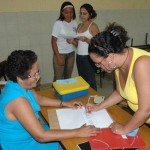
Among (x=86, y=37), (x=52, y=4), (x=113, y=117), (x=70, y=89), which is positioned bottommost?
(x=113, y=117)

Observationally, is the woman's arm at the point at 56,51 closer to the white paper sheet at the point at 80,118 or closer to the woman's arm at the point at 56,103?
the woman's arm at the point at 56,103

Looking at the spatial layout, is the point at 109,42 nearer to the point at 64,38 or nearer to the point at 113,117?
the point at 113,117

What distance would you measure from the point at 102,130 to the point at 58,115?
37 cm

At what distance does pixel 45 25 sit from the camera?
3.88m

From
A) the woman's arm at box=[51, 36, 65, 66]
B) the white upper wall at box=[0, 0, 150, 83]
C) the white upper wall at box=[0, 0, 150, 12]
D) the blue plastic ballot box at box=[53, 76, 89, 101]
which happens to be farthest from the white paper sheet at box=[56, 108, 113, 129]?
the white upper wall at box=[0, 0, 150, 12]

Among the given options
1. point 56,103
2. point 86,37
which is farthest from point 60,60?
point 56,103

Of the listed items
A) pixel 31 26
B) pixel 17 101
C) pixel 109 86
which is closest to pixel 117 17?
pixel 109 86

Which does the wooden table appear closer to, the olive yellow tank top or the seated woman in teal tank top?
the seated woman in teal tank top

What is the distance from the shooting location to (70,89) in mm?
1869

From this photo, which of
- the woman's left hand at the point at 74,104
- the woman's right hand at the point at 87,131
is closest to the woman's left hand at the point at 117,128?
the woman's right hand at the point at 87,131

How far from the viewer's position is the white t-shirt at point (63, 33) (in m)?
3.19

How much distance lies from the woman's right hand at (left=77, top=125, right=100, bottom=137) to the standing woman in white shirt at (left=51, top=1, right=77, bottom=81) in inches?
78.4

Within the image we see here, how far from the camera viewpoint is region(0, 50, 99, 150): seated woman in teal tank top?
131cm

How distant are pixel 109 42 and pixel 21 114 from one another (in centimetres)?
67
